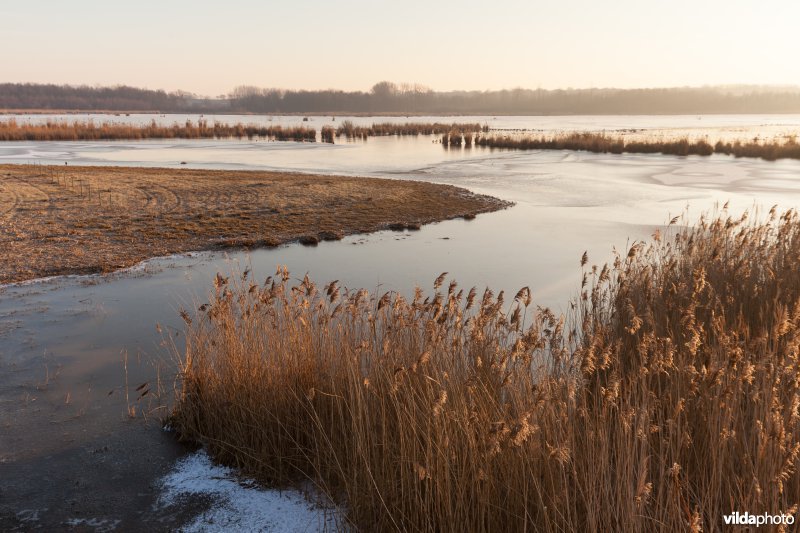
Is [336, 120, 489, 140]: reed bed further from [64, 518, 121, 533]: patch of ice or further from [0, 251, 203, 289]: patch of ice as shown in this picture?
[64, 518, 121, 533]: patch of ice

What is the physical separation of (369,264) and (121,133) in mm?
44950

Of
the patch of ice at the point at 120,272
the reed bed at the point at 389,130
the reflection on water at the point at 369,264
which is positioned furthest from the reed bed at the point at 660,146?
the patch of ice at the point at 120,272

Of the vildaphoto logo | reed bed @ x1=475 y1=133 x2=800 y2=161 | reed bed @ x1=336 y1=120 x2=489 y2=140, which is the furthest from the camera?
reed bed @ x1=336 y1=120 x2=489 y2=140

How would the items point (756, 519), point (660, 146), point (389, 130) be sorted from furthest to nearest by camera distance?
point (389, 130)
point (660, 146)
point (756, 519)

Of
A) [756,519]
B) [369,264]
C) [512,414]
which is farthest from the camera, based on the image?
[369,264]

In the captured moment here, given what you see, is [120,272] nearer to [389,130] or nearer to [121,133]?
[121,133]

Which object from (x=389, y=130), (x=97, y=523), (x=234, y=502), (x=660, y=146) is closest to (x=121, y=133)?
(x=389, y=130)

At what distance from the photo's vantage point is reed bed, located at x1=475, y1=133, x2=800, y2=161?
1350 inches

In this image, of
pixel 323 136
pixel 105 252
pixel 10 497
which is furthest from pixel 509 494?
pixel 323 136

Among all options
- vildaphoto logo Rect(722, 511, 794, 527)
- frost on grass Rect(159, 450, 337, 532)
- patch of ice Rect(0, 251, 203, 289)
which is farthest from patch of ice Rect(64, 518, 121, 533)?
patch of ice Rect(0, 251, 203, 289)

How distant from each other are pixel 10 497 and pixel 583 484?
4.19 meters

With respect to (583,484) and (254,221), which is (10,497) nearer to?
(583,484)

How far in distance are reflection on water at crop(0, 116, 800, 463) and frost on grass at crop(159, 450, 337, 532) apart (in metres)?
1.22

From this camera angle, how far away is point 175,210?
17094mm
